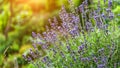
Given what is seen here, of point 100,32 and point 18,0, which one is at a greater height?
point 100,32

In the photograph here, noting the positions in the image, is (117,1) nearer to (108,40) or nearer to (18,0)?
(108,40)

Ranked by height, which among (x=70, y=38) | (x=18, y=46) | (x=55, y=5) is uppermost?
(x=70, y=38)

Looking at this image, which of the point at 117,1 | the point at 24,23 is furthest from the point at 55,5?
the point at 117,1

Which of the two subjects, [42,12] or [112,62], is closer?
[112,62]

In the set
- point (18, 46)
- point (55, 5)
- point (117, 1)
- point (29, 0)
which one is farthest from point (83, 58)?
point (29, 0)

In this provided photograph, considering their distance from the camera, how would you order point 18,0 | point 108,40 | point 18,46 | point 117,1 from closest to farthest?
1. point 108,40
2. point 117,1
3. point 18,46
4. point 18,0

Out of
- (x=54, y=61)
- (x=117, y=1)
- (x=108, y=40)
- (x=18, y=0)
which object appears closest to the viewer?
(x=108, y=40)

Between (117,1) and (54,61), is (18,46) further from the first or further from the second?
(54,61)
